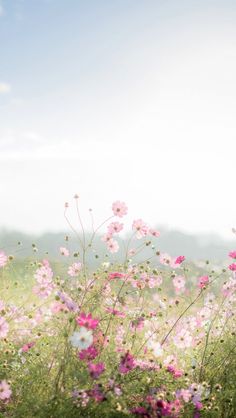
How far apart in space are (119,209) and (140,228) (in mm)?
276

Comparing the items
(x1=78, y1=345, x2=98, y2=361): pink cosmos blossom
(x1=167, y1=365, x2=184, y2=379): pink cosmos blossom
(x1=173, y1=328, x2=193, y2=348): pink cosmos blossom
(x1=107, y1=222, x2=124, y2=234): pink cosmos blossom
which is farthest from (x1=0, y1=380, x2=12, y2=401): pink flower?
(x1=173, y1=328, x2=193, y2=348): pink cosmos blossom

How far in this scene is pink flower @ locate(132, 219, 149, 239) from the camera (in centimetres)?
409

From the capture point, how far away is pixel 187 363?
166 inches

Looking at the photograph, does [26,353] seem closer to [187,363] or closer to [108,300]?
[108,300]

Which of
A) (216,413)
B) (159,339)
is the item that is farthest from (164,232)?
(216,413)

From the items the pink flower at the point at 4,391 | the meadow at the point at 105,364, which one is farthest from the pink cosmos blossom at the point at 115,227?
the pink flower at the point at 4,391

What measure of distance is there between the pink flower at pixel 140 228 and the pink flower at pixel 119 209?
177 millimetres

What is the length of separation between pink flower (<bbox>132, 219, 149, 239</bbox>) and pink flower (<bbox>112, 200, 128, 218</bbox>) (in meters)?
0.18

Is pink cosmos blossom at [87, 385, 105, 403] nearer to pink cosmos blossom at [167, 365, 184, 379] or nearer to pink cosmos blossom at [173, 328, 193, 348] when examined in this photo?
pink cosmos blossom at [167, 365, 184, 379]

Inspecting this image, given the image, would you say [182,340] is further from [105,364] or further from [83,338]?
[83,338]

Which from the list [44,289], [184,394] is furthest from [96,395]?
[44,289]

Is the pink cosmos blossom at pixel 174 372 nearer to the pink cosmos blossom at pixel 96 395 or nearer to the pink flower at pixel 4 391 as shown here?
the pink cosmos blossom at pixel 96 395

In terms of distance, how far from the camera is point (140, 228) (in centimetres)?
412

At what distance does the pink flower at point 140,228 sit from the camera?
13.4 feet
